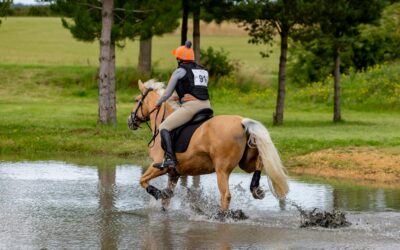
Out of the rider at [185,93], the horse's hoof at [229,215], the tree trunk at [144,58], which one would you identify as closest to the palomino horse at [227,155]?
the horse's hoof at [229,215]

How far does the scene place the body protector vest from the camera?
45.4 feet

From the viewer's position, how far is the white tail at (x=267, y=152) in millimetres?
13094

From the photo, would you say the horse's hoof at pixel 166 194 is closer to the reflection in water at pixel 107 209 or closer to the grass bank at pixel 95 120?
the reflection in water at pixel 107 209

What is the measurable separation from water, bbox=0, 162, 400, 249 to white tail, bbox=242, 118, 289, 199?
1.86ft

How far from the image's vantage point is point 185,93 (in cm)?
1399

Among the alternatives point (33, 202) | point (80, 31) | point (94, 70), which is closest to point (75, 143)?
point (80, 31)

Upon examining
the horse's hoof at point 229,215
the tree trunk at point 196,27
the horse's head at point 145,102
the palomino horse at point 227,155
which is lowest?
the horse's hoof at point 229,215

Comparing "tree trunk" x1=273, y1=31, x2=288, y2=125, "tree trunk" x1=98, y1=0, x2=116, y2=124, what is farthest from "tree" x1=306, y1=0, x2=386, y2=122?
"tree trunk" x1=98, y1=0, x2=116, y2=124

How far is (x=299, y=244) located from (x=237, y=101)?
→ 3068cm

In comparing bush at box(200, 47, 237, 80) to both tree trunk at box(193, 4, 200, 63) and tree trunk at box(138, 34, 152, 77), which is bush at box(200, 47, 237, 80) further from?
tree trunk at box(193, 4, 200, 63)

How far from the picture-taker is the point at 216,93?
143ft


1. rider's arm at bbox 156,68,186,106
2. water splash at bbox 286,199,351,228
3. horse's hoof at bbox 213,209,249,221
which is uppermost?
rider's arm at bbox 156,68,186,106

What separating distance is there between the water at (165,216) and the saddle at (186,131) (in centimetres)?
102

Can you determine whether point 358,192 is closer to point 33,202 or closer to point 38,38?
point 33,202
